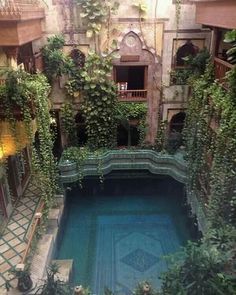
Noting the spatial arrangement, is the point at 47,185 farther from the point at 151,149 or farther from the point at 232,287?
the point at 232,287

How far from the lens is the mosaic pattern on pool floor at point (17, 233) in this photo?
28.8 ft

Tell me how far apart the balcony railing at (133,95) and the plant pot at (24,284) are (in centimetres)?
840

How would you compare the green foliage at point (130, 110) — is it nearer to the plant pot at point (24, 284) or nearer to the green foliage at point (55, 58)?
the green foliage at point (55, 58)

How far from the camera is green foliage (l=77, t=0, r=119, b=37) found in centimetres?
1170

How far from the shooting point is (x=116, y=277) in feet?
30.9

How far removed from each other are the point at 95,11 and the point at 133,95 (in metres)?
3.91

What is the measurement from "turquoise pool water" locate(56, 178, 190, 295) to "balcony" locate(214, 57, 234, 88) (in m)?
5.53

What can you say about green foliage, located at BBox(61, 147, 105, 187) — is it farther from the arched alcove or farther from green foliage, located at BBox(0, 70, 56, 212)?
the arched alcove

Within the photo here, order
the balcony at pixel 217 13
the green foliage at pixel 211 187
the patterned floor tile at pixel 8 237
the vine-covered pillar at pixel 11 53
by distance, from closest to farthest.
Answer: the green foliage at pixel 211 187, the balcony at pixel 217 13, the vine-covered pillar at pixel 11 53, the patterned floor tile at pixel 8 237

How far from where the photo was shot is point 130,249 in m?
10.6

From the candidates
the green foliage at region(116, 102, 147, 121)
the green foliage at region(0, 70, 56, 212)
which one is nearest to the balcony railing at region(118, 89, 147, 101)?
the green foliage at region(116, 102, 147, 121)

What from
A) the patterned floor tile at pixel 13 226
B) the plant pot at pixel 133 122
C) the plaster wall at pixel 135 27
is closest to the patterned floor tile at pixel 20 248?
the patterned floor tile at pixel 13 226

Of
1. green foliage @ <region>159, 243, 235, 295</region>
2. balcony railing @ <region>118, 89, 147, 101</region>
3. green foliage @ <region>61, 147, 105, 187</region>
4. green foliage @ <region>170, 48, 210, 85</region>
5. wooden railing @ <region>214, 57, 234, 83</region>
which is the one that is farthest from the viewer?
balcony railing @ <region>118, 89, 147, 101</region>

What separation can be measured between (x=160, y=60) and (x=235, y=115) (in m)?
6.40
